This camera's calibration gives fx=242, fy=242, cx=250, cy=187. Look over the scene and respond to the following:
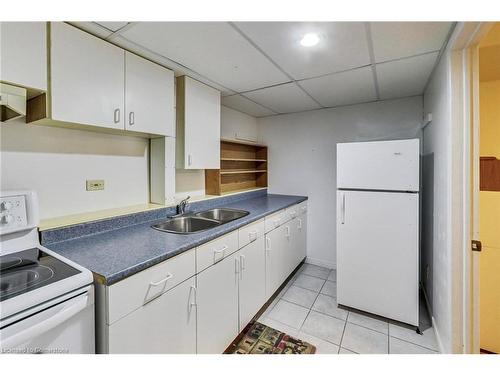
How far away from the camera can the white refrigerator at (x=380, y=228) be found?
1.99 meters

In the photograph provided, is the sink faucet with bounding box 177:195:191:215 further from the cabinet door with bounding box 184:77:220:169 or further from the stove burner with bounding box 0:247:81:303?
the stove burner with bounding box 0:247:81:303

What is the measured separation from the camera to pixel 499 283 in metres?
1.67

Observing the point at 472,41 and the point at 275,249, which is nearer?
the point at 472,41

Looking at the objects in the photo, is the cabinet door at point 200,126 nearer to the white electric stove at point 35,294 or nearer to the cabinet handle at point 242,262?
the cabinet handle at point 242,262

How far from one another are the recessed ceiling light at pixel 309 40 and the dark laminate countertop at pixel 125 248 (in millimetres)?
1280

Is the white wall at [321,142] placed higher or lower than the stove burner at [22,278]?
higher

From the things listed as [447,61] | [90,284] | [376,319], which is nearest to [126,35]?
[90,284]

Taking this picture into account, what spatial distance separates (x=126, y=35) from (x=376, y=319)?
2868 mm

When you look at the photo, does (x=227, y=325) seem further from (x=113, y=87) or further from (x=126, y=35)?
(x=126, y=35)

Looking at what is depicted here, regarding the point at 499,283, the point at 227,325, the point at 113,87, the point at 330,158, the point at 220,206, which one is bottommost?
the point at 227,325

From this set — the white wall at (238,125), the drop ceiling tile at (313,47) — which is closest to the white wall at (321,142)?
the white wall at (238,125)

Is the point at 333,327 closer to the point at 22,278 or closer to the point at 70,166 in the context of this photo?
the point at 22,278

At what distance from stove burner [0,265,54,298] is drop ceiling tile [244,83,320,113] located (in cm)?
217

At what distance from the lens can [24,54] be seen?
3.76 feet
